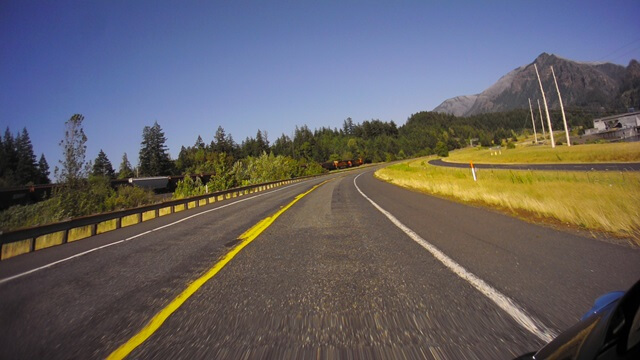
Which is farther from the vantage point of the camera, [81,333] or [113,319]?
[113,319]

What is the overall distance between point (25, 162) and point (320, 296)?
83541 millimetres

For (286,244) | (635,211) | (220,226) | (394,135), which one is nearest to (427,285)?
(286,244)

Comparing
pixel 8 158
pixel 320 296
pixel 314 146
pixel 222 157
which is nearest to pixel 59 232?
pixel 320 296

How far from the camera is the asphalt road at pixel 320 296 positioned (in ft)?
7.70

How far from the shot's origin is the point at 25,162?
60.8 m

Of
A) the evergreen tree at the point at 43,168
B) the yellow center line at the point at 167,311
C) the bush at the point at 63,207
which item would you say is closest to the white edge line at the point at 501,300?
the yellow center line at the point at 167,311

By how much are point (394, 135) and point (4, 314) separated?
6821 inches

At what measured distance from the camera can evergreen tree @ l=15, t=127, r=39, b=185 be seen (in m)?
57.3

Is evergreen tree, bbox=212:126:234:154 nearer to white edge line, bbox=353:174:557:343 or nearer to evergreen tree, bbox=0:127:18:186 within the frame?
evergreen tree, bbox=0:127:18:186

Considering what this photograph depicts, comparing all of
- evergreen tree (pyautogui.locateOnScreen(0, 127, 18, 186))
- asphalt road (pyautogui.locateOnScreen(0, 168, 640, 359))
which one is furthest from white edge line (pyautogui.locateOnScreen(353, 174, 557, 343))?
evergreen tree (pyautogui.locateOnScreen(0, 127, 18, 186))

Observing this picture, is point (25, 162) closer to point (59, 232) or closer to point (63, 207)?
point (63, 207)

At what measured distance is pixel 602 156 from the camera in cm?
3003

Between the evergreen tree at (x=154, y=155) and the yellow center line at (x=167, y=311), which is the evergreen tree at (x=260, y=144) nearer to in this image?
the evergreen tree at (x=154, y=155)

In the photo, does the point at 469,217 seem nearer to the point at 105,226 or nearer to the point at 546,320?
the point at 546,320
